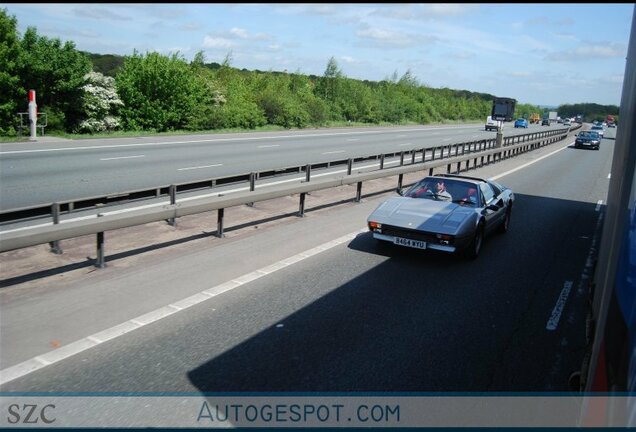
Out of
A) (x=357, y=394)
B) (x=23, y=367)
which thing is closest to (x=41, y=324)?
(x=23, y=367)

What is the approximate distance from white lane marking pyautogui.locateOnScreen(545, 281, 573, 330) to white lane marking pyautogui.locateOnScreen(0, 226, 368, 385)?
3.73 m

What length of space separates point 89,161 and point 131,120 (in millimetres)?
16452

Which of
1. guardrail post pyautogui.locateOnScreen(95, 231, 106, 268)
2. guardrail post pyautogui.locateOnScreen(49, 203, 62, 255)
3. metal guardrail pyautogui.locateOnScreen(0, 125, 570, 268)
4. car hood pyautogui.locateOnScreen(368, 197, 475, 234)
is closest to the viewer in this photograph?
metal guardrail pyautogui.locateOnScreen(0, 125, 570, 268)

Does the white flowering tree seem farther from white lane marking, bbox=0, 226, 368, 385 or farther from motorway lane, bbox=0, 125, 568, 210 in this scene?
white lane marking, bbox=0, 226, 368, 385

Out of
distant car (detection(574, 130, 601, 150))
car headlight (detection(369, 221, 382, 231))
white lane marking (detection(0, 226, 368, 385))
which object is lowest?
white lane marking (detection(0, 226, 368, 385))

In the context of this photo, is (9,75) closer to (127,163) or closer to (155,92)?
(155,92)

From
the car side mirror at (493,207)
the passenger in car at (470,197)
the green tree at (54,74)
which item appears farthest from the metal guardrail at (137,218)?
the green tree at (54,74)

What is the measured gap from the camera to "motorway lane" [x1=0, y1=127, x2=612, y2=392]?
4938 millimetres

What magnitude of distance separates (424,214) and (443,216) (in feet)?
1.03

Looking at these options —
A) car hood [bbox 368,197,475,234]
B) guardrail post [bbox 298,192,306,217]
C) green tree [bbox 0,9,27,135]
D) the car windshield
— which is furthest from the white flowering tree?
car hood [bbox 368,197,475,234]

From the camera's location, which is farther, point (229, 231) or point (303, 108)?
point (303, 108)

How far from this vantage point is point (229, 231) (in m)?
10.4

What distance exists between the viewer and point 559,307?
7434 millimetres

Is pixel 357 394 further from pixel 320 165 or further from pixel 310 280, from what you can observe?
pixel 320 165
